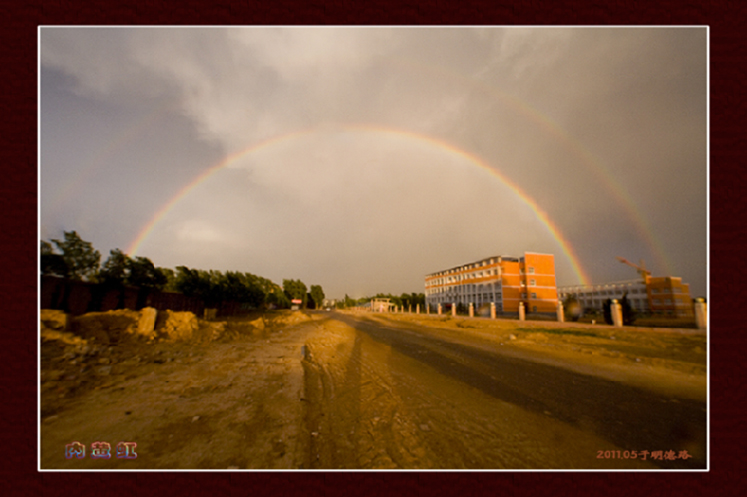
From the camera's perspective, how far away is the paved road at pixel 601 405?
14.5 feet

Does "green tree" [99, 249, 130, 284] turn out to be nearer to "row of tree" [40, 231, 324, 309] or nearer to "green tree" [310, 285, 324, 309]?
"row of tree" [40, 231, 324, 309]

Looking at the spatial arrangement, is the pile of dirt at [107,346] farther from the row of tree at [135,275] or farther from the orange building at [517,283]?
the orange building at [517,283]

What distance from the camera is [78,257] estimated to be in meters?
15.2

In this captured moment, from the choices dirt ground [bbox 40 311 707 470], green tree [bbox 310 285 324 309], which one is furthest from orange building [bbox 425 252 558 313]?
green tree [bbox 310 285 324 309]

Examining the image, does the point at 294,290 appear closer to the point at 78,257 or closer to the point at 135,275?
the point at 135,275

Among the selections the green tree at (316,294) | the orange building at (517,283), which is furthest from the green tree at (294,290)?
the orange building at (517,283)

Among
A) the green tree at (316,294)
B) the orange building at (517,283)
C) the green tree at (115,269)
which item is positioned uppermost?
the green tree at (115,269)

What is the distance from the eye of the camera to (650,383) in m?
7.25

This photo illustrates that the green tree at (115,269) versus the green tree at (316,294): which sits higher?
the green tree at (115,269)

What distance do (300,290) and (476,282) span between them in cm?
6478

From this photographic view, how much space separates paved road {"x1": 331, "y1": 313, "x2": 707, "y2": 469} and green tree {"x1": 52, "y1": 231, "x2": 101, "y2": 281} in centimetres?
1991

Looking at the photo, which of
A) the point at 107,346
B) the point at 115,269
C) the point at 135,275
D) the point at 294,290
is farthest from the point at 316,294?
the point at 107,346

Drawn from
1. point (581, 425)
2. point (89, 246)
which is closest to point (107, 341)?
point (89, 246)

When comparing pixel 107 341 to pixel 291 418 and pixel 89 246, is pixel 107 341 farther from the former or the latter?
pixel 291 418
